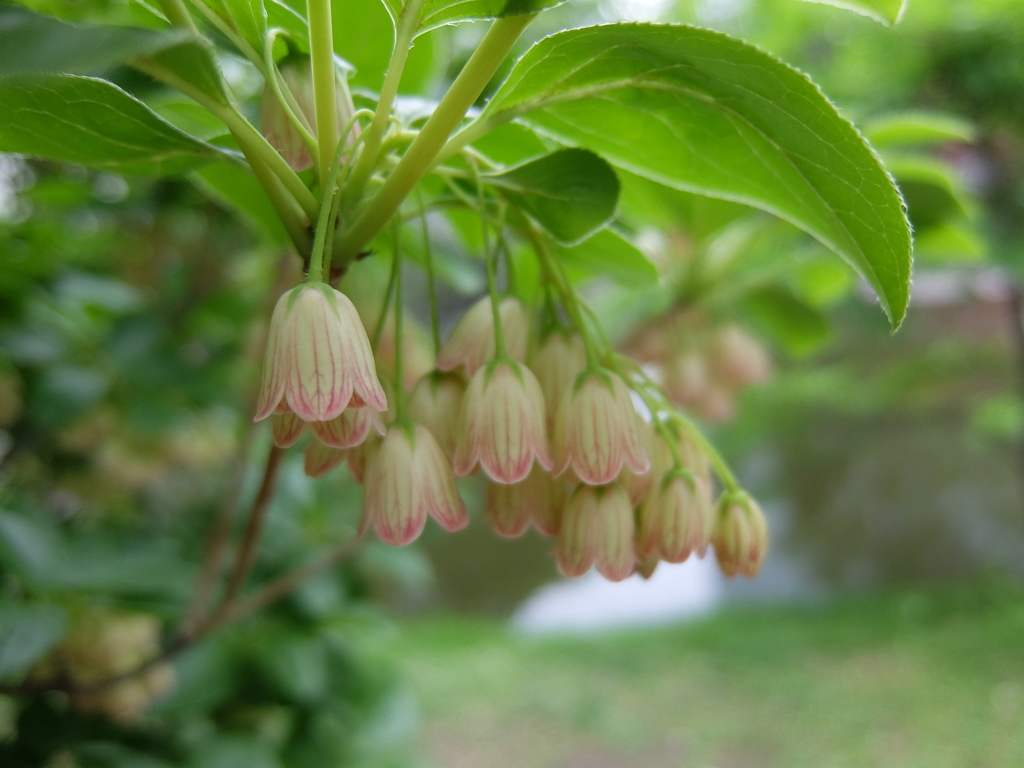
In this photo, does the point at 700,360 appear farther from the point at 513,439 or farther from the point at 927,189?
the point at 513,439

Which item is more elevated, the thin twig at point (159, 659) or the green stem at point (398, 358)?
the green stem at point (398, 358)

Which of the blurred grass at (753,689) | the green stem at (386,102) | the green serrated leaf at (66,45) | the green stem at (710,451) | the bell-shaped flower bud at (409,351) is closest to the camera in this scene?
the green serrated leaf at (66,45)

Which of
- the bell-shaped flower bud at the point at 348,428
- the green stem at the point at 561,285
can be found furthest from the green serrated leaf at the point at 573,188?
the bell-shaped flower bud at the point at 348,428

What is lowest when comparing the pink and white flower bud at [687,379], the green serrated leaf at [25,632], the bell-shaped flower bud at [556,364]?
the green serrated leaf at [25,632]

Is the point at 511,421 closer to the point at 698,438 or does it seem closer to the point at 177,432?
the point at 698,438

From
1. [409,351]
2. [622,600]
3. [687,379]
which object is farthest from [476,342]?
[622,600]

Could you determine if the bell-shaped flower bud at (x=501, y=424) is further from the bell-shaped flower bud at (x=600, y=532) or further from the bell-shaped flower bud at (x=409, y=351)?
the bell-shaped flower bud at (x=409, y=351)
